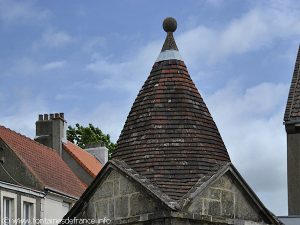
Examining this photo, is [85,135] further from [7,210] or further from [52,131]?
[7,210]

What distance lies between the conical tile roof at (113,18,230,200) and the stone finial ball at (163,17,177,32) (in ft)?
0.06

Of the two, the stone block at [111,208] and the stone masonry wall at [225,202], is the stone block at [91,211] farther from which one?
the stone masonry wall at [225,202]

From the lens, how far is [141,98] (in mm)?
16703

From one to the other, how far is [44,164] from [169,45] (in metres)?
22.1

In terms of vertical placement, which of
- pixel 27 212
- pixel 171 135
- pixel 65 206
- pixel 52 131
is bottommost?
pixel 27 212

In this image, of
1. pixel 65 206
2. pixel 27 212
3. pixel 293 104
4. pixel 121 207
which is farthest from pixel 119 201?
pixel 65 206

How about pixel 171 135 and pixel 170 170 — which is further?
pixel 171 135

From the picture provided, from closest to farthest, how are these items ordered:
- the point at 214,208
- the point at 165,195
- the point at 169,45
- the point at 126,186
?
the point at 165,195
the point at 214,208
the point at 126,186
the point at 169,45

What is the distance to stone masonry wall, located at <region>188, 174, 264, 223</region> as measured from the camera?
15266 millimetres

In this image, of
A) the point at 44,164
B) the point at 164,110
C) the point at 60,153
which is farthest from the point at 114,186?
the point at 60,153

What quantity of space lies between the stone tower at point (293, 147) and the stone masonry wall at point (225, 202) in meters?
10.6

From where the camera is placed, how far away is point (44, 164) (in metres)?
38.2

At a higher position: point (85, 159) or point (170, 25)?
point (170, 25)

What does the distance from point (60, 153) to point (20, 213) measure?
913 cm
